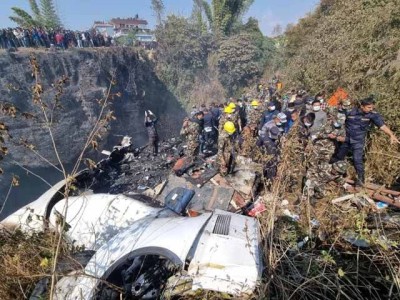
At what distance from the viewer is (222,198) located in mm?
6309

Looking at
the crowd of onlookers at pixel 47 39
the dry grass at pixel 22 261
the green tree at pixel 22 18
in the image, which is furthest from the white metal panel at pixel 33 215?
the green tree at pixel 22 18

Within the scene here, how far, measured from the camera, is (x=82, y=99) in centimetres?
2281

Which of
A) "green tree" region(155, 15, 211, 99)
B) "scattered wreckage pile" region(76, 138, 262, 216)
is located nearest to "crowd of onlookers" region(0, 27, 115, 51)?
"green tree" region(155, 15, 211, 99)

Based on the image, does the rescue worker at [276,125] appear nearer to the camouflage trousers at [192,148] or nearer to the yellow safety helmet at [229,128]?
the yellow safety helmet at [229,128]

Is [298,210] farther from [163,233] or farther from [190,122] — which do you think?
[190,122]

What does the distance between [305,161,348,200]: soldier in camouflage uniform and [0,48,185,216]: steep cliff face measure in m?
11.8

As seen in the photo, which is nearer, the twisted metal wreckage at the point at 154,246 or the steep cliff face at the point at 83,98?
the twisted metal wreckage at the point at 154,246

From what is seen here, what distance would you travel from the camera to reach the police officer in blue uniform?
17.0ft

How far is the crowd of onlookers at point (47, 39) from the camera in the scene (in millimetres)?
18766

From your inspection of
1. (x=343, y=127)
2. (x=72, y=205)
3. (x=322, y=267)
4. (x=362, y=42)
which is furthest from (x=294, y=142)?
(x=362, y=42)

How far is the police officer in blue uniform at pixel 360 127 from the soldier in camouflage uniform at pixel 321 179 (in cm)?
45

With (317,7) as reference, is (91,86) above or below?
below

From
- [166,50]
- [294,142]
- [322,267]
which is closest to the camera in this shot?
[322,267]

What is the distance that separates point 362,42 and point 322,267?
9.68 meters
